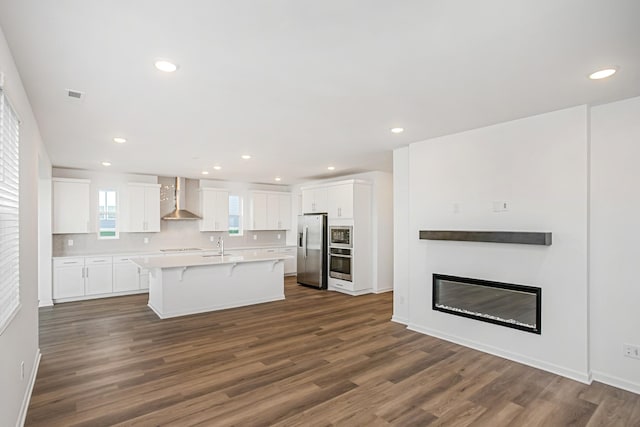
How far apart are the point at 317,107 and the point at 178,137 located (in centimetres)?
205

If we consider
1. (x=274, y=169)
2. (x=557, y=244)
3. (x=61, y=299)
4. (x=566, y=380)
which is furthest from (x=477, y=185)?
(x=61, y=299)

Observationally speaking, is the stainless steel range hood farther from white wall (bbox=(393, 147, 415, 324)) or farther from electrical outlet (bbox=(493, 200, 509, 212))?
electrical outlet (bbox=(493, 200, 509, 212))

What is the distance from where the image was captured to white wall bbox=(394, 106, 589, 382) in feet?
10.8

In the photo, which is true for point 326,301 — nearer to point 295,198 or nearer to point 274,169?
point 274,169

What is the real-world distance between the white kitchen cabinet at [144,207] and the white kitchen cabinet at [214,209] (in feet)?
3.23

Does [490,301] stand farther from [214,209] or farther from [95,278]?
[95,278]

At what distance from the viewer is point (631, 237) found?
3051mm

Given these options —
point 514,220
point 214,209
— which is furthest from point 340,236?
point 514,220

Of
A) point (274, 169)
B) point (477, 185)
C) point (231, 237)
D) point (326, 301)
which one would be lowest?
point (326, 301)

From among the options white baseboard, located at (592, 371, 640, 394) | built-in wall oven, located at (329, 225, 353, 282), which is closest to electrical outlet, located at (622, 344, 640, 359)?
white baseboard, located at (592, 371, 640, 394)

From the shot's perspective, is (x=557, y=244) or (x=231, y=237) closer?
(x=557, y=244)

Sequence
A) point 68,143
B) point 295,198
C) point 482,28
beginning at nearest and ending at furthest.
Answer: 1. point 482,28
2. point 68,143
3. point 295,198

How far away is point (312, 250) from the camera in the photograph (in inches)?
303

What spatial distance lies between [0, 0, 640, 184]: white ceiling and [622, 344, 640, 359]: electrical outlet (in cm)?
216
